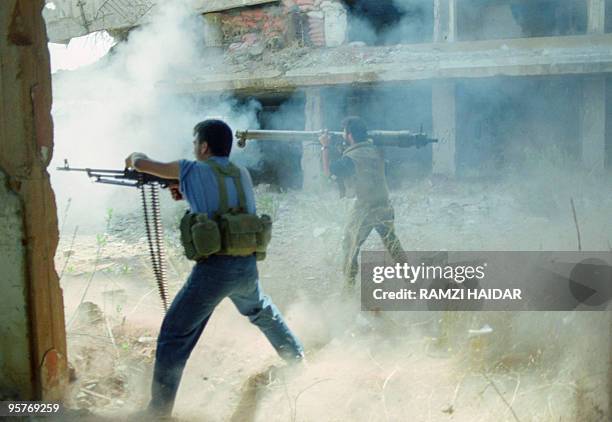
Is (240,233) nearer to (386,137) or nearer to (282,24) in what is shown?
(386,137)

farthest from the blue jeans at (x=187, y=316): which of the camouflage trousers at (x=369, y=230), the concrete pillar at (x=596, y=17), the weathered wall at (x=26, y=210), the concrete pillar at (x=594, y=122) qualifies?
the concrete pillar at (x=596, y=17)

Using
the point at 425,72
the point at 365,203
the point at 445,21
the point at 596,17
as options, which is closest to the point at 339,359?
the point at 365,203

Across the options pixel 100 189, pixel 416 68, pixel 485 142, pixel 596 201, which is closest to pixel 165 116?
pixel 100 189

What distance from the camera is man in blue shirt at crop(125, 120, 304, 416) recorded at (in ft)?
11.1

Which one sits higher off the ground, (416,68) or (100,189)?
(416,68)

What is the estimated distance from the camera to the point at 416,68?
10.3 metres

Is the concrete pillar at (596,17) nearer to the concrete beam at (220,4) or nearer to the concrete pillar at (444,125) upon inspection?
the concrete pillar at (444,125)

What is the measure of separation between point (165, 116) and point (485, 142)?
604 cm

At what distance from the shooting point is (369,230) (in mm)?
5426

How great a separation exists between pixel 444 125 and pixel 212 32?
4.89 m

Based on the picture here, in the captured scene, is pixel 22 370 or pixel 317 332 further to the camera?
pixel 317 332

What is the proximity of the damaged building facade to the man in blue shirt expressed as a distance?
7.27 m

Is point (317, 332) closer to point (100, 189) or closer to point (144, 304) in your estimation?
point (144, 304)

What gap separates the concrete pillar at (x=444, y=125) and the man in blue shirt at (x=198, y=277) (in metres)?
7.95
